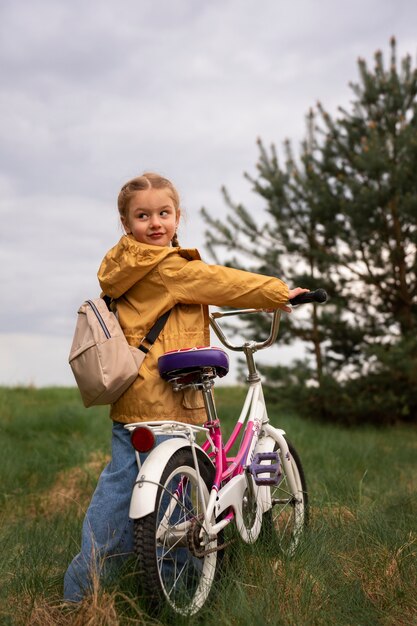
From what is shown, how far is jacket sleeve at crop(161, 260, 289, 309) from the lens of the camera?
286 cm

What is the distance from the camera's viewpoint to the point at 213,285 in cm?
286

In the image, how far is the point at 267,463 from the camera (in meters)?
3.22

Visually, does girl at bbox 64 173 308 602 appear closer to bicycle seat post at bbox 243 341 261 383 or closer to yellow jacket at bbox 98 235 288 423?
yellow jacket at bbox 98 235 288 423

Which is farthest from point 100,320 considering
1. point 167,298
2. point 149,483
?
point 149,483

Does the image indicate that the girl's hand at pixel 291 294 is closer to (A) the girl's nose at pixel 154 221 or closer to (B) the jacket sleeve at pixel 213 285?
(B) the jacket sleeve at pixel 213 285

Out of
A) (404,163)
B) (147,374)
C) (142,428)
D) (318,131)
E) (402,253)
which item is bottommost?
(142,428)

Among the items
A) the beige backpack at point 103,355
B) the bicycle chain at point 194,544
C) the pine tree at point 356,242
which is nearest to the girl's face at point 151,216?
the beige backpack at point 103,355

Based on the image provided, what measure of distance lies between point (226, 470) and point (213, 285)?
2.53ft

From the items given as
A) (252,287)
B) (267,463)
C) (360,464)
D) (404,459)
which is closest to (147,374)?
(252,287)

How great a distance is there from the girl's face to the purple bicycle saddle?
540mm

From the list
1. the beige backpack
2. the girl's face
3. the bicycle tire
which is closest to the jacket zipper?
the beige backpack

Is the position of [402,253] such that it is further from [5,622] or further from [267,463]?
[5,622]

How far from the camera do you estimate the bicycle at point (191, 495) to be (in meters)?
2.50

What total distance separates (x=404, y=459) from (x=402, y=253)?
11.6ft
